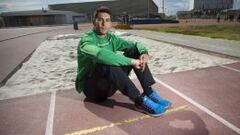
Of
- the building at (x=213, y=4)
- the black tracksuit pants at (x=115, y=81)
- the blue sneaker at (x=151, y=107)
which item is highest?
the building at (x=213, y=4)

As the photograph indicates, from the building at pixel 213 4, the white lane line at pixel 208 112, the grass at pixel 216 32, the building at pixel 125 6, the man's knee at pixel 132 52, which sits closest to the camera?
the white lane line at pixel 208 112

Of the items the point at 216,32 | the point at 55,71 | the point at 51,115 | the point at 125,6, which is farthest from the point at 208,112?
the point at 125,6

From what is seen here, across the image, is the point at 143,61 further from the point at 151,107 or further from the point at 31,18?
the point at 31,18

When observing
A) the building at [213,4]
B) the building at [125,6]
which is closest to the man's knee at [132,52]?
the building at [125,6]

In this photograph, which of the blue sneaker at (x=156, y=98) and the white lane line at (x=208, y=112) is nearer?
the white lane line at (x=208, y=112)

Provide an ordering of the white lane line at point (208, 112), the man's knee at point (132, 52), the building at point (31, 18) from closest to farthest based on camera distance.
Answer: the white lane line at point (208, 112), the man's knee at point (132, 52), the building at point (31, 18)

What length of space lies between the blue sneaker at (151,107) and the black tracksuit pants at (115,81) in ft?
0.40

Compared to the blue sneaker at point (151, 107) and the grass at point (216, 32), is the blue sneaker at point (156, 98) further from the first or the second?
the grass at point (216, 32)

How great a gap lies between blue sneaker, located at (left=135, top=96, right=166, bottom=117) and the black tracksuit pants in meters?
0.12

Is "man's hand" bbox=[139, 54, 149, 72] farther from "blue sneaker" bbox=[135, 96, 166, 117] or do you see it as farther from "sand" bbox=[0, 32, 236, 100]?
"sand" bbox=[0, 32, 236, 100]

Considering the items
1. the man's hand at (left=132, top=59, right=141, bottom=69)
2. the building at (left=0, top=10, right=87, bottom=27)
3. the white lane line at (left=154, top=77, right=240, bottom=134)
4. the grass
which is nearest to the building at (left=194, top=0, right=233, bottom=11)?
the building at (left=0, top=10, right=87, bottom=27)

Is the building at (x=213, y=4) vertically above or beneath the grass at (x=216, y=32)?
above

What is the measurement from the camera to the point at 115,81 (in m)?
2.61

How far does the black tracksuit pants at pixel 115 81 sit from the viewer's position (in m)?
2.58
